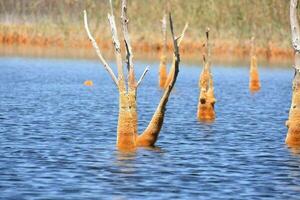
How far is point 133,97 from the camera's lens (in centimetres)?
2903

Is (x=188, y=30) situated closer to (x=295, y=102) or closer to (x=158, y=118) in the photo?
(x=295, y=102)

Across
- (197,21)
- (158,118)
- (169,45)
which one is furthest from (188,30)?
(158,118)

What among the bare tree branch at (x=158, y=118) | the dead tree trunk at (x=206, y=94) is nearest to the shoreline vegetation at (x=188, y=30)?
the dead tree trunk at (x=206, y=94)

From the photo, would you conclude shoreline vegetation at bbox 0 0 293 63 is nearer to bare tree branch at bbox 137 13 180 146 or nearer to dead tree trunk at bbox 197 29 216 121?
dead tree trunk at bbox 197 29 216 121

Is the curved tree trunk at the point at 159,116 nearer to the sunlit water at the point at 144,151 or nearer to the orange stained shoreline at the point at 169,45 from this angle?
the sunlit water at the point at 144,151

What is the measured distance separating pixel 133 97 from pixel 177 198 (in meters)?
8.49

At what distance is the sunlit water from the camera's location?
2202 centimetres

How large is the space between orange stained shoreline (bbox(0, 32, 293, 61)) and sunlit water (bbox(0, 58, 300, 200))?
36.9 m

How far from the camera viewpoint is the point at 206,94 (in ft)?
125

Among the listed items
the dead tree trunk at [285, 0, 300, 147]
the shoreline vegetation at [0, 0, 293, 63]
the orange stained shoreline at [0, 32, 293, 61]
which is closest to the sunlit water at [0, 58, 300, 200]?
the dead tree trunk at [285, 0, 300, 147]

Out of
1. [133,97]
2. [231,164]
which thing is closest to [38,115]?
[133,97]

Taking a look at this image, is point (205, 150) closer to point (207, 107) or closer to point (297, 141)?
point (297, 141)

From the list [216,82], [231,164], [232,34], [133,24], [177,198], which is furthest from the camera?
[133,24]

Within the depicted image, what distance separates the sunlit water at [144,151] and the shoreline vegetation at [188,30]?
38812mm
